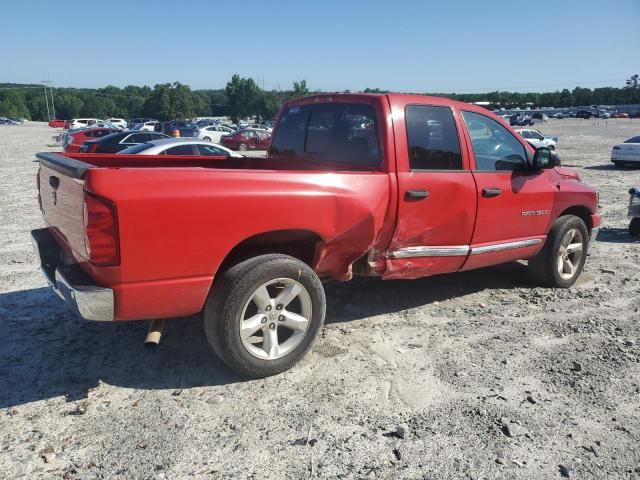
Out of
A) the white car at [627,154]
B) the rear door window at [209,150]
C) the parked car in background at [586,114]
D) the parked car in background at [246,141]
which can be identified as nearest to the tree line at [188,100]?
the parked car in background at [586,114]

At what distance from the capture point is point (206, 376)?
3812mm

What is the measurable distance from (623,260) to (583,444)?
15.8 feet

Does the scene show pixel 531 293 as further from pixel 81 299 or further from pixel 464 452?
pixel 81 299

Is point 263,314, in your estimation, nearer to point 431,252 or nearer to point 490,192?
point 431,252

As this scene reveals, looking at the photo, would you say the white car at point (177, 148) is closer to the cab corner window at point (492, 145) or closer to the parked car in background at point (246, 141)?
the cab corner window at point (492, 145)

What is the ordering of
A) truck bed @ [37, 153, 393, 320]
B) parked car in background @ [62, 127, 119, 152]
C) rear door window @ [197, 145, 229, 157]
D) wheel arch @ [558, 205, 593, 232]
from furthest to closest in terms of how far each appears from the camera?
parked car in background @ [62, 127, 119, 152]
rear door window @ [197, 145, 229, 157]
wheel arch @ [558, 205, 593, 232]
truck bed @ [37, 153, 393, 320]

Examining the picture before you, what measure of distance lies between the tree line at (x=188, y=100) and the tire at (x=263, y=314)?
284 feet

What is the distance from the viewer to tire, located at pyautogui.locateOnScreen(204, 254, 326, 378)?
346 cm

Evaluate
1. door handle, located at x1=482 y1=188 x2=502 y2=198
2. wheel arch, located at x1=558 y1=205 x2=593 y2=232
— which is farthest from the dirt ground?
door handle, located at x1=482 y1=188 x2=502 y2=198

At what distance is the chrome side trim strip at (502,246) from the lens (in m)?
4.84

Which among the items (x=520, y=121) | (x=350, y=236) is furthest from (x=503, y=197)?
(x=520, y=121)

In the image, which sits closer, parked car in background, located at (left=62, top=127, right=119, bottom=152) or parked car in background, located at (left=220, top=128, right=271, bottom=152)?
parked car in background, located at (left=62, top=127, right=119, bottom=152)

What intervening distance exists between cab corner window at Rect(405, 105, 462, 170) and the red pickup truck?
0.04ft

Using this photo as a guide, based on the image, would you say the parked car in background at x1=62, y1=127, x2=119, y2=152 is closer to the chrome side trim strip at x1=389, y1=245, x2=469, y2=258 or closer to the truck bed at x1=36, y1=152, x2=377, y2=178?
the truck bed at x1=36, y1=152, x2=377, y2=178
